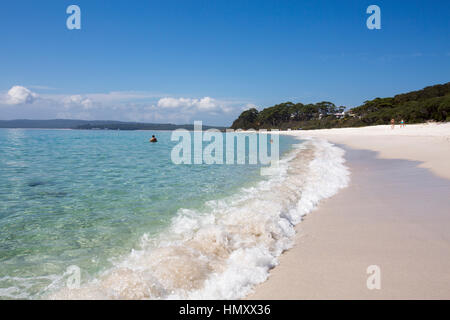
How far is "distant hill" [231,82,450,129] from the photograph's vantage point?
5162 centimetres

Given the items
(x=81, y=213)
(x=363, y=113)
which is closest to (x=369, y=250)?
(x=81, y=213)

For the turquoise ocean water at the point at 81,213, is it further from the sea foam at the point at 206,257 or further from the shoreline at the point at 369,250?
the shoreline at the point at 369,250

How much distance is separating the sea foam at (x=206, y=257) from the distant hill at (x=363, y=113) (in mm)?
54040

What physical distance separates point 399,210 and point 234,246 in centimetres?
397

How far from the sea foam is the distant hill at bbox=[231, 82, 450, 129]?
54.0 metres

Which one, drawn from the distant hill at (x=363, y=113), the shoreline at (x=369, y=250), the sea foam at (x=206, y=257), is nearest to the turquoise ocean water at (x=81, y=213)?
the sea foam at (x=206, y=257)

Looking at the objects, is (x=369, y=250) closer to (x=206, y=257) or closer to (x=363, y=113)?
(x=206, y=257)

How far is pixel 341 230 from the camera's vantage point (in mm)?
4770

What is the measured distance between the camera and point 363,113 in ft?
263

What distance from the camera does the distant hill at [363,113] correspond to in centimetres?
5162

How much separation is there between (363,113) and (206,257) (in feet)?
295

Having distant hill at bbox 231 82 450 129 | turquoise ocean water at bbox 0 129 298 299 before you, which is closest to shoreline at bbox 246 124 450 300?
turquoise ocean water at bbox 0 129 298 299
